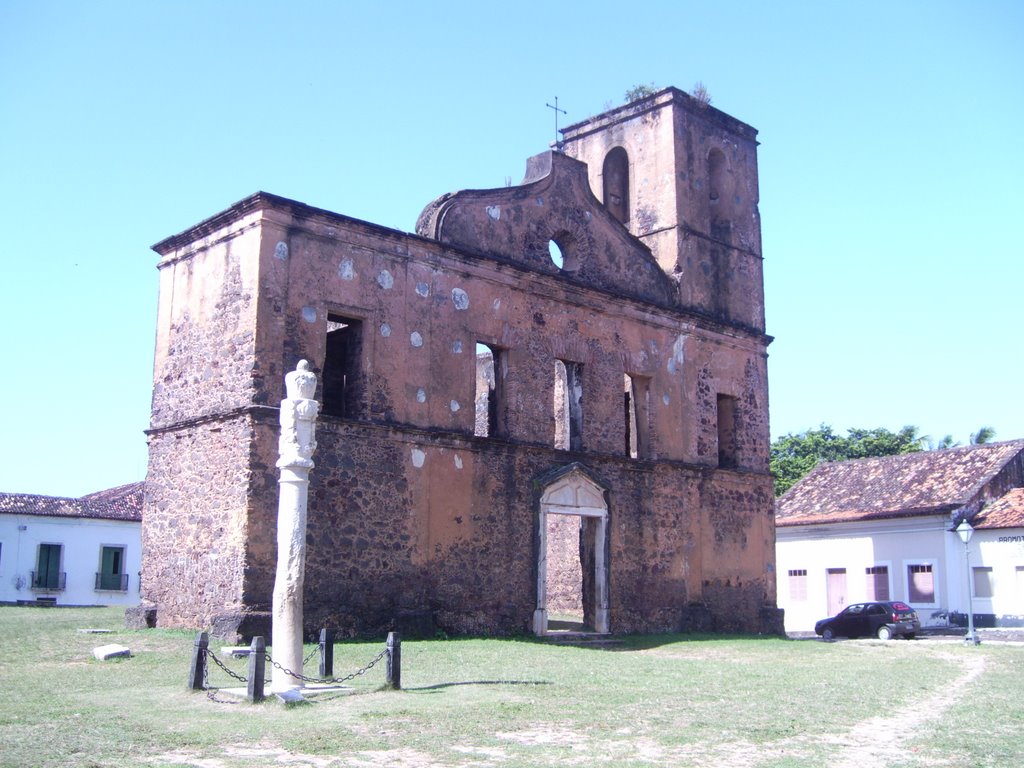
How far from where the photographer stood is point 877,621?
25234 millimetres

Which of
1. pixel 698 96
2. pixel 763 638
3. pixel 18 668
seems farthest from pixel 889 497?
pixel 18 668

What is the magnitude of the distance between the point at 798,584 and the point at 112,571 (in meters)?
22.7

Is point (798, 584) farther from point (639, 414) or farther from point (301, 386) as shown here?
point (301, 386)

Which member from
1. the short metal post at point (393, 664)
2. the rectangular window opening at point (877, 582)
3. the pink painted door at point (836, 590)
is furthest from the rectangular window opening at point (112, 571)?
the short metal post at point (393, 664)

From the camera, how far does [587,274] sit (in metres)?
20.2

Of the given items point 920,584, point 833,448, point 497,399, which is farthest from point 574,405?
point 833,448

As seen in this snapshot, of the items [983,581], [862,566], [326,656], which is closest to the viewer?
[326,656]

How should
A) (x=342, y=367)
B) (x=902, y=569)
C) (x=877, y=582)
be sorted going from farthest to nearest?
(x=877, y=582) < (x=902, y=569) < (x=342, y=367)

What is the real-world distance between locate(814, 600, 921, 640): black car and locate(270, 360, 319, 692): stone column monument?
735 inches

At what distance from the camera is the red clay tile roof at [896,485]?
29.3 metres

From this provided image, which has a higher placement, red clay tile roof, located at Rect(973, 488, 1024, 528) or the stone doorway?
red clay tile roof, located at Rect(973, 488, 1024, 528)

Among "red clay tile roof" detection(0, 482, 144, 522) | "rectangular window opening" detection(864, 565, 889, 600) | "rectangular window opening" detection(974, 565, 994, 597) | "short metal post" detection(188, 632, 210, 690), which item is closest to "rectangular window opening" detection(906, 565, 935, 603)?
"rectangular window opening" detection(864, 565, 889, 600)

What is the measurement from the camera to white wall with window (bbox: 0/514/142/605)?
3369 centimetres

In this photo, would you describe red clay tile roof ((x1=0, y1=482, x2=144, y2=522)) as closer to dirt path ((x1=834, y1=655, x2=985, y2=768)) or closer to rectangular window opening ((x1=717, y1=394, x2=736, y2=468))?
rectangular window opening ((x1=717, y1=394, x2=736, y2=468))
